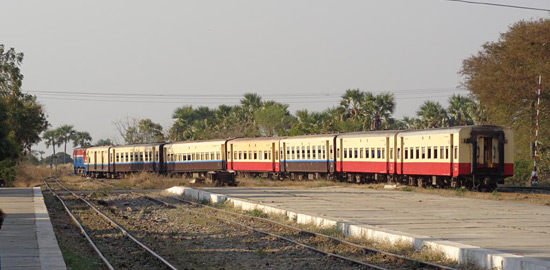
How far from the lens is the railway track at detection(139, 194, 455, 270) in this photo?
13691mm

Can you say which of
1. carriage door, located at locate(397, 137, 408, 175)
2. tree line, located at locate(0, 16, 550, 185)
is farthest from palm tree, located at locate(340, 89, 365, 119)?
carriage door, located at locate(397, 137, 408, 175)

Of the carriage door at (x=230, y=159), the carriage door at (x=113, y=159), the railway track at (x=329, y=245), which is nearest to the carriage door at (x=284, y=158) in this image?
the carriage door at (x=230, y=159)

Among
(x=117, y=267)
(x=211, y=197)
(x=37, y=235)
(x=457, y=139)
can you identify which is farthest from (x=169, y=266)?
(x=457, y=139)

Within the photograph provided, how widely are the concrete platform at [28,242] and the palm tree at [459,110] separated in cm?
5218

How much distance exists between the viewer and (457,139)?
107 feet

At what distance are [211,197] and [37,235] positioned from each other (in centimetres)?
1359

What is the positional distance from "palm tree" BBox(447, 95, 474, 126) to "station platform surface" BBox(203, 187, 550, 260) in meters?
40.5

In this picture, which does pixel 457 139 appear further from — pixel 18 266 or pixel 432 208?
pixel 18 266

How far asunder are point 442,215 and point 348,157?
20.9 meters

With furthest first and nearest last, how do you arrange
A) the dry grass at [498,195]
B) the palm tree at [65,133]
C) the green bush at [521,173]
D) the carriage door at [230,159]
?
the palm tree at [65,133], the carriage door at [230,159], the green bush at [521,173], the dry grass at [498,195]

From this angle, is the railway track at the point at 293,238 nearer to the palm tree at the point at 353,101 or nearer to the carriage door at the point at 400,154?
the carriage door at the point at 400,154

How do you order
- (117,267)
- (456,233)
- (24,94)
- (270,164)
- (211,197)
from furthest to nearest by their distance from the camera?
1. (24,94)
2. (270,164)
3. (211,197)
4. (456,233)
5. (117,267)

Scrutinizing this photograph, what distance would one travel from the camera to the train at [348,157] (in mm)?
33281

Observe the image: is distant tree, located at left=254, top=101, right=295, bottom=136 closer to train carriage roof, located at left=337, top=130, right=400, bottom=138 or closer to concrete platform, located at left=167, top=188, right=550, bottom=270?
train carriage roof, located at left=337, top=130, right=400, bottom=138
